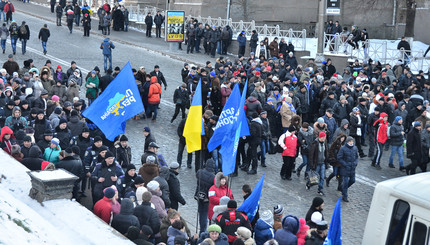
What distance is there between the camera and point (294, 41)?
34.1 m

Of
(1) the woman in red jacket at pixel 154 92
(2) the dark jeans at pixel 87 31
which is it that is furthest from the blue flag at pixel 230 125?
(2) the dark jeans at pixel 87 31

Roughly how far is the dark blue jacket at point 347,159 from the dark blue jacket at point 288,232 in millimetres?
5290

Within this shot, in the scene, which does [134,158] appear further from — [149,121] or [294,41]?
[294,41]

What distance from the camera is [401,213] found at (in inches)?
372

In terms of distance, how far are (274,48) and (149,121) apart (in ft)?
36.6

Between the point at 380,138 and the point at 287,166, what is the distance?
9.94 ft

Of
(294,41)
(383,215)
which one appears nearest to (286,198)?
(383,215)

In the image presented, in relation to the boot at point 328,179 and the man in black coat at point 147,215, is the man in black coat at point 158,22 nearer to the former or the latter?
the boot at point 328,179

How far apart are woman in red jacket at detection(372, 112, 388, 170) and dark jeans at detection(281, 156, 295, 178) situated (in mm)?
2735

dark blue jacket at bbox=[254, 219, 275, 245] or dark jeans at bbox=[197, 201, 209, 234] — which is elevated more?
dark blue jacket at bbox=[254, 219, 275, 245]

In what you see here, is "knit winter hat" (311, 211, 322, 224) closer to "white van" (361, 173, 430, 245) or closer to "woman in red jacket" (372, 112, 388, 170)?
"white van" (361, 173, 430, 245)

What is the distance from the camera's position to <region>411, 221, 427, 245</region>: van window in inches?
352

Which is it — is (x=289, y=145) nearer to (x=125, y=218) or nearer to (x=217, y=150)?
(x=217, y=150)

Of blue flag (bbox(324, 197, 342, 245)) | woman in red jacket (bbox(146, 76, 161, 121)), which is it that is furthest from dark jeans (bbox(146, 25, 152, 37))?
blue flag (bbox(324, 197, 342, 245))
